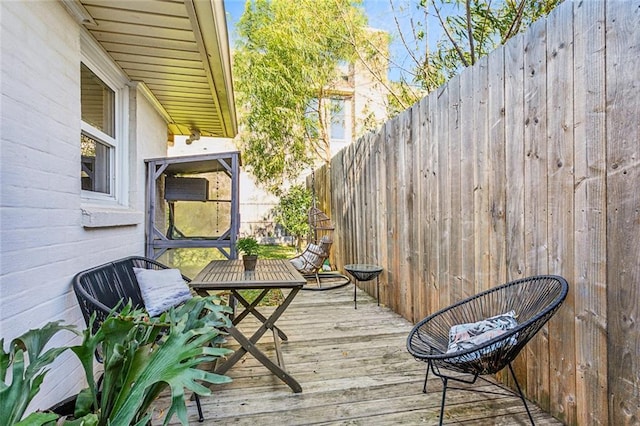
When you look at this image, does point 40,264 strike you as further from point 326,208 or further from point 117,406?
point 326,208

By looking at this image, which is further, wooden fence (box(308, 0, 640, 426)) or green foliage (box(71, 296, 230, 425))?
wooden fence (box(308, 0, 640, 426))

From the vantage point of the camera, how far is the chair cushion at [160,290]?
232cm

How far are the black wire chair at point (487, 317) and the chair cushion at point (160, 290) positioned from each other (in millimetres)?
1652

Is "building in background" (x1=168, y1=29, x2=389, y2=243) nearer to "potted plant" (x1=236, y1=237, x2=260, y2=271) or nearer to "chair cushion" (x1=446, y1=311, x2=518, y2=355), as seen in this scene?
"potted plant" (x1=236, y1=237, x2=260, y2=271)

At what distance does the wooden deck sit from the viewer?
5.88ft

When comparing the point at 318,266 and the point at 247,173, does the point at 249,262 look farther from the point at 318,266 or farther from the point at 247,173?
the point at 247,173

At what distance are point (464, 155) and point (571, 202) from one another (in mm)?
933

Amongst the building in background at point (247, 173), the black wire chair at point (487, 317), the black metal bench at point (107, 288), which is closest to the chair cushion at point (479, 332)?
the black wire chair at point (487, 317)

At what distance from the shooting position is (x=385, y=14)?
465 cm

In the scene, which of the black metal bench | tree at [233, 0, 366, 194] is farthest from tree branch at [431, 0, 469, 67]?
the black metal bench

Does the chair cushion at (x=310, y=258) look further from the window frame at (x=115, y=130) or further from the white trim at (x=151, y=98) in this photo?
the white trim at (x=151, y=98)

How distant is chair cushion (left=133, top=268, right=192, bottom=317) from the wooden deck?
620mm

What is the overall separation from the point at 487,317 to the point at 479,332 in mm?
304

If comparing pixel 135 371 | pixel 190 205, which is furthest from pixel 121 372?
pixel 190 205
